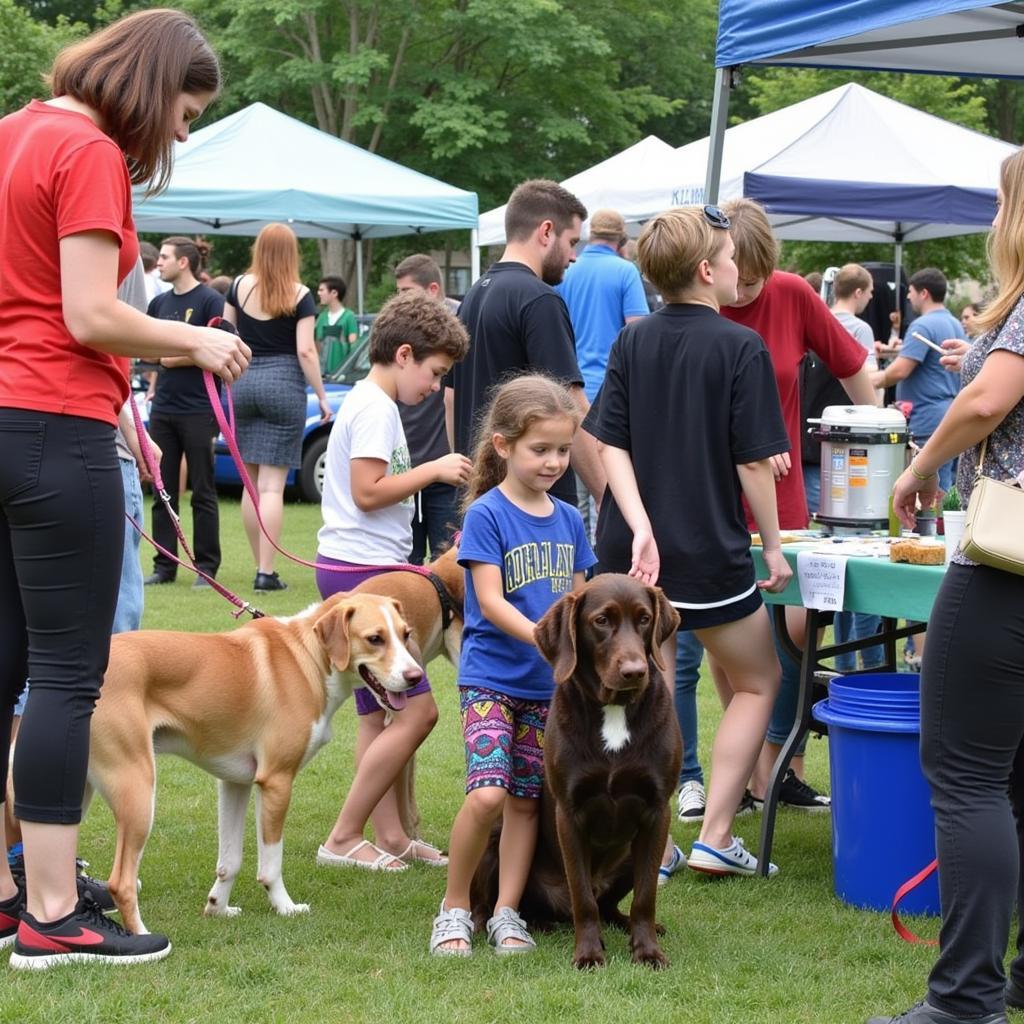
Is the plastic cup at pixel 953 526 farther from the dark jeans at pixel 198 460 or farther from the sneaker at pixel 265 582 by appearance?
the dark jeans at pixel 198 460

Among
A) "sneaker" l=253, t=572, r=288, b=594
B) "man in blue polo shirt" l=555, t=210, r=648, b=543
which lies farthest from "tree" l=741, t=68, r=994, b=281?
"sneaker" l=253, t=572, r=288, b=594

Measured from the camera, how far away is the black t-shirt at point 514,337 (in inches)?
214

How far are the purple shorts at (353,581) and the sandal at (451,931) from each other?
0.84 meters

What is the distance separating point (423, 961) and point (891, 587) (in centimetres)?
171

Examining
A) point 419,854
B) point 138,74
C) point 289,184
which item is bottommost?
point 419,854

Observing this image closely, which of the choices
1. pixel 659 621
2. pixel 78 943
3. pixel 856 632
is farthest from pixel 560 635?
pixel 856 632

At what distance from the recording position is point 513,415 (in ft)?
13.4

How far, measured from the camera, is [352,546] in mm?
4777

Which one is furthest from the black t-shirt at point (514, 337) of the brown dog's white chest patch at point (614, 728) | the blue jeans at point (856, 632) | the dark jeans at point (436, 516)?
the blue jeans at point (856, 632)

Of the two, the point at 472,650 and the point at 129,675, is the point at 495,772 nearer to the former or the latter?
the point at 472,650

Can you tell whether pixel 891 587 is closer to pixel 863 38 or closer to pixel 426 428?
pixel 863 38

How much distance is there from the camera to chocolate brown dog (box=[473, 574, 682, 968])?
3.66m

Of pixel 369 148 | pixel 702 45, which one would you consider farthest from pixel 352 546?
pixel 702 45

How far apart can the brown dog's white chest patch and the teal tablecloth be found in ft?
3.16
